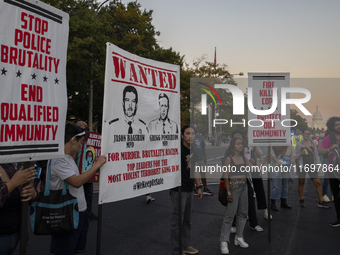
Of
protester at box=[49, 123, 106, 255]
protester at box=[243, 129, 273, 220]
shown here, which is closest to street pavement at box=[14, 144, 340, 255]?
protester at box=[243, 129, 273, 220]

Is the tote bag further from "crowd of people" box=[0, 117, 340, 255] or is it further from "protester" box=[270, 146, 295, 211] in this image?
"protester" box=[270, 146, 295, 211]

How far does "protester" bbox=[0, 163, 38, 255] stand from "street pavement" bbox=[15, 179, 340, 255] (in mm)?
2339

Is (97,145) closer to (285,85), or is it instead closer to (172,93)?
(172,93)

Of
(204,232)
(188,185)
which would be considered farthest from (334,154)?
(188,185)

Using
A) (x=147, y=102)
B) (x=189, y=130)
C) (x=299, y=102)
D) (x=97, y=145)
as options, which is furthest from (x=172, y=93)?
(x=299, y=102)

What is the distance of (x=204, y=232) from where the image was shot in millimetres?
5531

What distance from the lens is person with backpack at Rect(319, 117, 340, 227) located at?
583cm

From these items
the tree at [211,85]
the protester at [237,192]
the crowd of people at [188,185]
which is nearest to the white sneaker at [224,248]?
the crowd of people at [188,185]

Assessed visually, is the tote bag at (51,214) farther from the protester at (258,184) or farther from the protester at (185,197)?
the protester at (258,184)

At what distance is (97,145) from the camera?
23.2ft

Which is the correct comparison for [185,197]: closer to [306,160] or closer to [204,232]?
[204,232]

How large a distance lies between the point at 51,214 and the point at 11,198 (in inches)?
19.1

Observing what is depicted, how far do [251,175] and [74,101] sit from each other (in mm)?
21994

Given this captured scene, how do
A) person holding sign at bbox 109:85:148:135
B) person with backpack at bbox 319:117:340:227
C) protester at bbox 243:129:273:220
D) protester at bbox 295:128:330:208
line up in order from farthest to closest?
protester at bbox 295:128:330:208, protester at bbox 243:129:273:220, person with backpack at bbox 319:117:340:227, person holding sign at bbox 109:85:148:135
